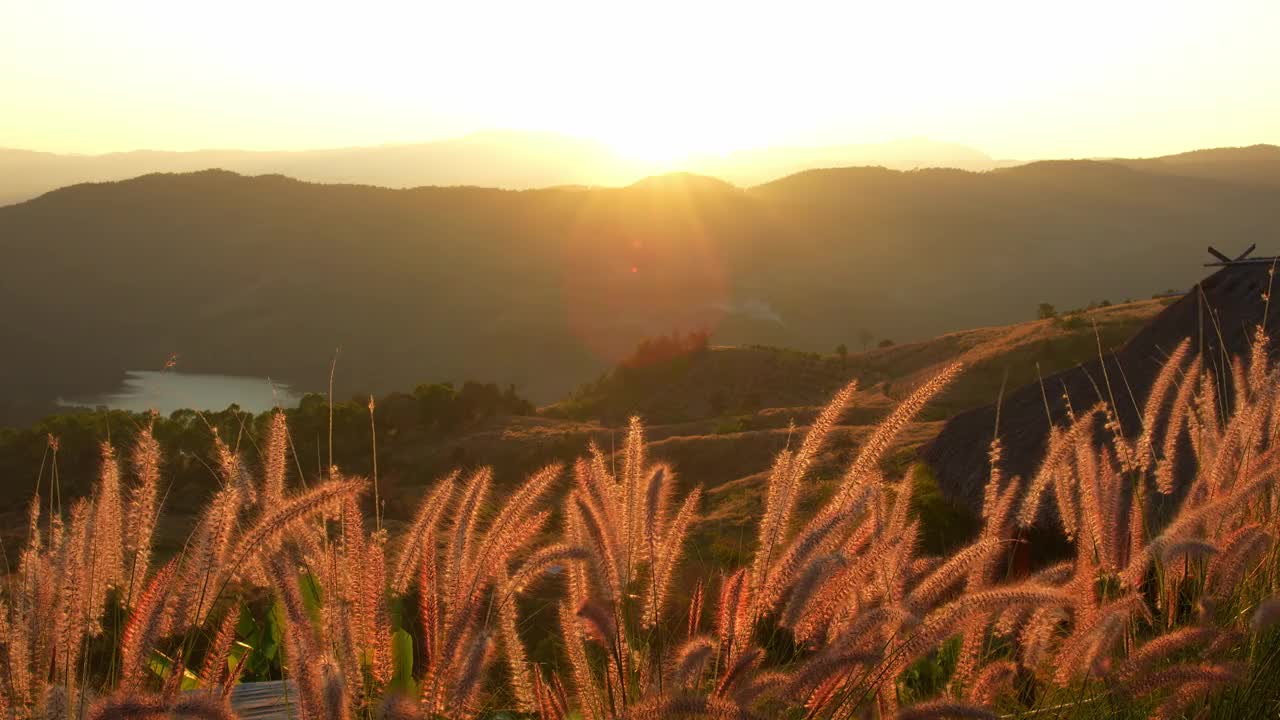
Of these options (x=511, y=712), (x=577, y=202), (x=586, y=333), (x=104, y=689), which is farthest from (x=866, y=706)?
(x=577, y=202)

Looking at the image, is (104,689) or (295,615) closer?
(295,615)

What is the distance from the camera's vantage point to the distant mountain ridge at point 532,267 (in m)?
77.6

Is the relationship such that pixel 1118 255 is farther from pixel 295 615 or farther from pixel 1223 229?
pixel 295 615

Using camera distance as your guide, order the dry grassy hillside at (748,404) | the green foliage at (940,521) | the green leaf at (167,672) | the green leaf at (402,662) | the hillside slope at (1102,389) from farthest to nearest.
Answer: the dry grassy hillside at (748,404)
the hillside slope at (1102,389)
the green foliage at (940,521)
the green leaf at (402,662)
the green leaf at (167,672)

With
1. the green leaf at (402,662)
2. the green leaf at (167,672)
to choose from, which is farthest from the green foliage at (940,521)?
the green leaf at (167,672)

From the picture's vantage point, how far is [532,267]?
3789 inches

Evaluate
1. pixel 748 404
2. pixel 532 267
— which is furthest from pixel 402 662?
pixel 532 267

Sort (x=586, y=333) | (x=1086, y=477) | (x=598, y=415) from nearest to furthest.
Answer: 1. (x=1086, y=477)
2. (x=598, y=415)
3. (x=586, y=333)

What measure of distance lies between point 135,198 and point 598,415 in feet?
278

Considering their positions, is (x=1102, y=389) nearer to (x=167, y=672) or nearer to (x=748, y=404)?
(x=167, y=672)

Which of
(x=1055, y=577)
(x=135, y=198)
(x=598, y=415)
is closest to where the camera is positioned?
(x=1055, y=577)

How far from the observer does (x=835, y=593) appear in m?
2.44

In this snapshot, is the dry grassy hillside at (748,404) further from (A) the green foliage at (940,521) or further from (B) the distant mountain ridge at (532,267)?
(B) the distant mountain ridge at (532,267)

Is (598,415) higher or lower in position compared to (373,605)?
lower
